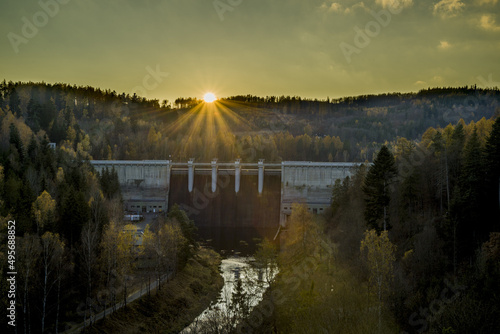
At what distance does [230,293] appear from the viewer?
30.3 m

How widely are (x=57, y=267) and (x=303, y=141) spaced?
78.0 meters

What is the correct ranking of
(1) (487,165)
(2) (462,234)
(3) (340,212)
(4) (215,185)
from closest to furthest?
(2) (462,234), (1) (487,165), (3) (340,212), (4) (215,185)

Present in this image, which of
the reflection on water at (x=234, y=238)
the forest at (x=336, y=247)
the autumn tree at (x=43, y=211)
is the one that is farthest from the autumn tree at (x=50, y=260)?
the reflection on water at (x=234, y=238)

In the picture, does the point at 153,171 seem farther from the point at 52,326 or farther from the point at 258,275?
the point at 52,326

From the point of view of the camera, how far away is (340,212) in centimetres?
4078

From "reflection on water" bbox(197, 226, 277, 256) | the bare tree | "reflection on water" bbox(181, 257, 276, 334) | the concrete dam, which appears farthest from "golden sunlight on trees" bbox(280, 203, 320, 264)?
the concrete dam

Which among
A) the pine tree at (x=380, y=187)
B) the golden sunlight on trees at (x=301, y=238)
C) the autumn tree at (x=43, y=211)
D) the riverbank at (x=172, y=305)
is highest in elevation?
the pine tree at (x=380, y=187)

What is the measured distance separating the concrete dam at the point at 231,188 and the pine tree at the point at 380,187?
26.4 metres

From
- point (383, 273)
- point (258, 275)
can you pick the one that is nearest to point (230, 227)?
point (258, 275)

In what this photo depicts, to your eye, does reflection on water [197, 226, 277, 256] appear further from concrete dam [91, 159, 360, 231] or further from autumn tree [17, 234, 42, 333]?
autumn tree [17, 234, 42, 333]

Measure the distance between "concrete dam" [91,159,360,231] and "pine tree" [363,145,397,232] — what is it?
26.4m

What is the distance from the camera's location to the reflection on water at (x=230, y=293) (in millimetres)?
22711

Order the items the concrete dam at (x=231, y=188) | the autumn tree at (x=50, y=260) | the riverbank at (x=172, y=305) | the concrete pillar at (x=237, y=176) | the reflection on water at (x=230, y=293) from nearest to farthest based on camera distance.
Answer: the autumn tree at (x=50, y=260)
the reflection on water at (x=230, y=293)
the riverbank at (x=172, y=305)
the concrete dam at (x=231, y=188)
the concrete pillar at (x=237, y=176)

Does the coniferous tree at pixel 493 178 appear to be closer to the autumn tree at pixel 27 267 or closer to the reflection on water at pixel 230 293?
the reflection on water at pixel 230 293
